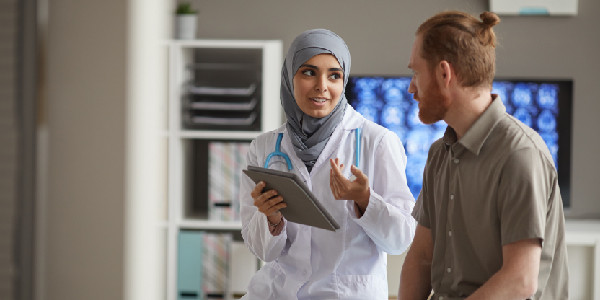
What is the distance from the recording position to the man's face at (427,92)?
4.97 feet

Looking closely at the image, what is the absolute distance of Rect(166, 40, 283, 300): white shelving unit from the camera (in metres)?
4.07

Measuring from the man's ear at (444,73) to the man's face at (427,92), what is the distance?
0.05 ft

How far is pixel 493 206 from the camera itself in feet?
4.70

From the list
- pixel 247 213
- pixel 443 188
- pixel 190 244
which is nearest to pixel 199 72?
pixel 190 244

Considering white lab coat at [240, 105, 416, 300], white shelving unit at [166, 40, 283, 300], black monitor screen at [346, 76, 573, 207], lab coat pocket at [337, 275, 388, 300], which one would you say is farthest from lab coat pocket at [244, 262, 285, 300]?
black monitor screen at [346, 76, 573, 207]

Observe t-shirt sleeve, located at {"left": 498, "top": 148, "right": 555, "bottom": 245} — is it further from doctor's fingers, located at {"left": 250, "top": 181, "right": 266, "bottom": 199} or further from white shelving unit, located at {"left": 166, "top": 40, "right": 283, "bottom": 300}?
white shelving unit, located at {"left": 166, "top": 40, "right": 283, "bottom": 300}

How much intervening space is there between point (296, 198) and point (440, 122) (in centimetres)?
271

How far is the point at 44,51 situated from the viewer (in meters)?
1.58

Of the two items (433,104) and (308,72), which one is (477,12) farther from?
(433,104)

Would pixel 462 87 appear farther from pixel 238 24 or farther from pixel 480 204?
pixel 238 24

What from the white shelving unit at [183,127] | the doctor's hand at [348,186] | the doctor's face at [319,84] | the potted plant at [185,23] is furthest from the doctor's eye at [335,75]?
the potted plant at [185,23]

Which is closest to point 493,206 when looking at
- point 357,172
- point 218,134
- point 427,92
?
point 427,92

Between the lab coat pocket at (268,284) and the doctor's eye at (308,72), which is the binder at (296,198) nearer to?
the lab coat pocket at (268,284)

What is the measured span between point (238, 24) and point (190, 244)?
1370mm
